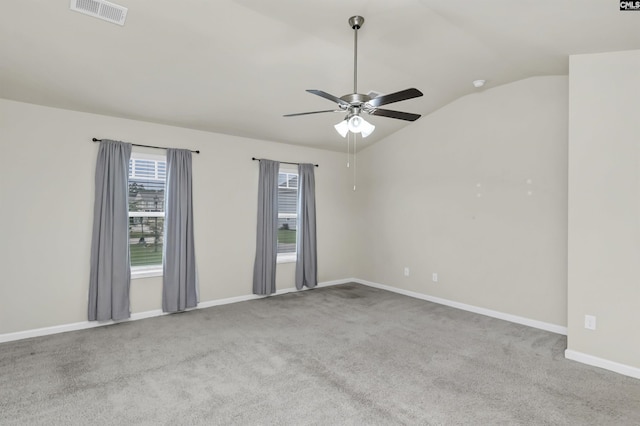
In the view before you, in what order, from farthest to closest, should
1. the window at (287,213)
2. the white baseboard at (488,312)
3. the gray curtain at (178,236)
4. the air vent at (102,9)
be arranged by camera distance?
the window at (287,213) → the gray curtain at (178,236) → the white baseboard at (488,312) → the air vent at (102,9)

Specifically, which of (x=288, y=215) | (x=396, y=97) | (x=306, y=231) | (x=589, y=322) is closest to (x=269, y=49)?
(x=396, y=97)

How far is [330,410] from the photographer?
2.40 meters

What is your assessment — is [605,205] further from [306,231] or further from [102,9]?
[102,9]

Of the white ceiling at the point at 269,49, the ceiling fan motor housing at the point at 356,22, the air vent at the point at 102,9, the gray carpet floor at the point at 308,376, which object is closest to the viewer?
the gray carpet floor at the point at 308,376

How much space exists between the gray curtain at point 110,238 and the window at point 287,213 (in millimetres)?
2427

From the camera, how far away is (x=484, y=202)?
4.73 metres

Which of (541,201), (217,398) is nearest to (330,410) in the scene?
(217,398)

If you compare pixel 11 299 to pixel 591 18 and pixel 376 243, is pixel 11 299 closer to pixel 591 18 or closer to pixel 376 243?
pixel 376 243

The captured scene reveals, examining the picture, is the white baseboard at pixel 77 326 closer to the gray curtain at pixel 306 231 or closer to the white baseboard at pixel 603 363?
the gray curtain at pixel 306 231

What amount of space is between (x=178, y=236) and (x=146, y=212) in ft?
1.79

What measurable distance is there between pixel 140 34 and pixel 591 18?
376cm

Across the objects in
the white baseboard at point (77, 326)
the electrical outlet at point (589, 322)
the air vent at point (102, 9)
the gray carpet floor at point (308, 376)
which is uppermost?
the air vent at point (102, 9)

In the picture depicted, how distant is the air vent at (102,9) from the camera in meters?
2.59

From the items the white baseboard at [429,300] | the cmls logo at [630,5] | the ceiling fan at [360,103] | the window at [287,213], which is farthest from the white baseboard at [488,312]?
the cmls logo at [630,5]
